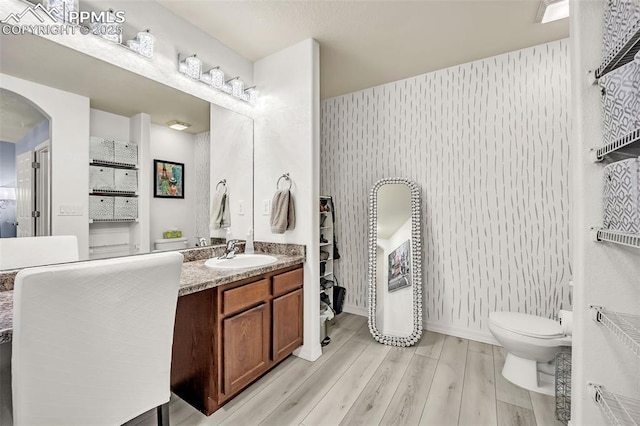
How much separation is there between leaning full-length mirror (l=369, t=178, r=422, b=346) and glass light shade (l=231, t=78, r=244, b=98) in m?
1.53

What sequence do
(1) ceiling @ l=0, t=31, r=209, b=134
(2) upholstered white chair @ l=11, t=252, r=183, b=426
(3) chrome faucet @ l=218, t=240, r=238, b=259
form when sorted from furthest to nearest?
(3) chrome faucet @ l=218, t=240, r=238, b=259 < (1) ceiling @ l=0, t=31, r=209, b=134 < (2) upholstered white chair @ l=11, t=252, r=183, b=426

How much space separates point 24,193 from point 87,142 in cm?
38

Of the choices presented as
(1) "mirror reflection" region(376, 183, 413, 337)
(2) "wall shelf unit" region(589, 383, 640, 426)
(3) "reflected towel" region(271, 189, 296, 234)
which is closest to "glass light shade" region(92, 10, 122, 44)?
(3) "reflected towel" region(271, 189, 296, 234)

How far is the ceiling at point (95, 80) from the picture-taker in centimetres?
128

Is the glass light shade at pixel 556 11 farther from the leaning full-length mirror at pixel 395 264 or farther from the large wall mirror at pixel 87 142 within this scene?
the large wall mirror at pixel 87 142

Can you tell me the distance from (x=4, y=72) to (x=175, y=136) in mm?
810

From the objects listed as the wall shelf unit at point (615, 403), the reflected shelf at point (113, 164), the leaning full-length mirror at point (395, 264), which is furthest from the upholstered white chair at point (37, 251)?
the wall shelf unit at point (615, 403)

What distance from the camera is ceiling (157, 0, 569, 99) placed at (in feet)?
6.00

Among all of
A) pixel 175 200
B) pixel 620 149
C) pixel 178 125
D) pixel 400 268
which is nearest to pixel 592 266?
pixel 620 149

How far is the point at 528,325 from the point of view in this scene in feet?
6.03

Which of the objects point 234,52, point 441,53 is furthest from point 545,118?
point 234,52

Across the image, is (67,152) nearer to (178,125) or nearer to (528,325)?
(178,125)

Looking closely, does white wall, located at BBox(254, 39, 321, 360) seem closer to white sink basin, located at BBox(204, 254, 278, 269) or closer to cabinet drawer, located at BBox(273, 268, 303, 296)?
cabinet drawer, located at BBox(273, 268, 303, 296)

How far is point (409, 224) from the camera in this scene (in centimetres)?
262
